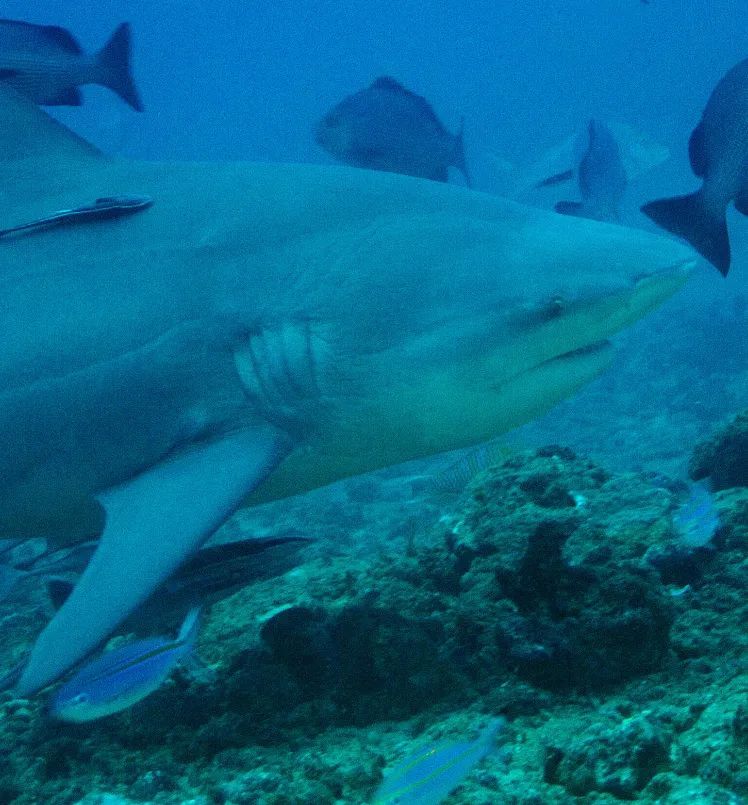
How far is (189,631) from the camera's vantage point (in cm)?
262

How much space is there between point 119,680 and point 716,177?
3087 mm

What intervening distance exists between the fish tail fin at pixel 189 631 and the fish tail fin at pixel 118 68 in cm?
332

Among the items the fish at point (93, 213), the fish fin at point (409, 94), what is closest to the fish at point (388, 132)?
the fish fin at point (409, 94)

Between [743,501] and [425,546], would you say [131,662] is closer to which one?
[425,546]

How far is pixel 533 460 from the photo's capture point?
425 centimetres

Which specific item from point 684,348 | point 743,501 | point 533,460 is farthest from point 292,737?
point 684,348

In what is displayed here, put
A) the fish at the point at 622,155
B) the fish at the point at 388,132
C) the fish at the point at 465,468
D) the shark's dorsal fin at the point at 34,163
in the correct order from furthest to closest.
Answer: the fish at the point at 622,155
the fish at the point at 465,468
the fish at the point at 388,132
the shark's dorsal fin at the point at 34,163

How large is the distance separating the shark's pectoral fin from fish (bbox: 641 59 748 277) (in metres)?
1.89

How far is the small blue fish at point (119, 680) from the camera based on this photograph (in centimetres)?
250

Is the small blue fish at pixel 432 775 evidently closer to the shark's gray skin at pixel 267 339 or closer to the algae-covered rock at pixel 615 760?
the algae-covered rock at pixel 615 760

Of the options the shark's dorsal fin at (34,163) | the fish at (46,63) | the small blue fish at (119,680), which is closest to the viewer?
the small blue fish at (119,680)

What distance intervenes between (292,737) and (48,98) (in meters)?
3.66

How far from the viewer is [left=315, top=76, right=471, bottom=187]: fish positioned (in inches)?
201

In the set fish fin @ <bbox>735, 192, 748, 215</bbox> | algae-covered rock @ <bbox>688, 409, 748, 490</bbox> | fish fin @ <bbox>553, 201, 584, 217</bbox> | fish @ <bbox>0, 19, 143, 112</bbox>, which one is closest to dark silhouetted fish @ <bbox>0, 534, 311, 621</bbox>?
fish fin @ <bbox>735, 192, 748, 215</bbox>
